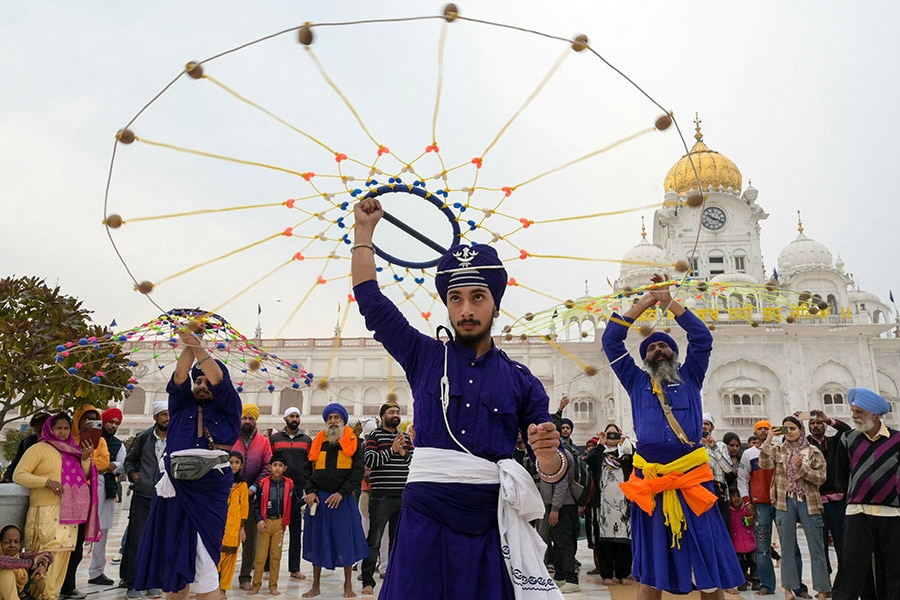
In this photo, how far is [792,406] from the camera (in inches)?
1526

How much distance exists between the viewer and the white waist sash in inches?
101

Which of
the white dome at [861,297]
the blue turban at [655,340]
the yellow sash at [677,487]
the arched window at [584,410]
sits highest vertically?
the white dome at [861,297]

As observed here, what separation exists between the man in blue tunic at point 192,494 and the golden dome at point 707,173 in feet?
162

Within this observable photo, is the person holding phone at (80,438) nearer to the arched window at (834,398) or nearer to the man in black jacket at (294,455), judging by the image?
the man in black jacket at (294,455)

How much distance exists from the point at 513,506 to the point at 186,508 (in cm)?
304

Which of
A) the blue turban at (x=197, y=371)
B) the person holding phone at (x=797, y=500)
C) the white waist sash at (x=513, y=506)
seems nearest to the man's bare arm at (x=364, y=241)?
the white waist sash at (x=513, y=506)

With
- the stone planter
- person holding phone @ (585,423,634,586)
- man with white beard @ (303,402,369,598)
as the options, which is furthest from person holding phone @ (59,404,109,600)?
person holding phone @ (585,423,634,586)

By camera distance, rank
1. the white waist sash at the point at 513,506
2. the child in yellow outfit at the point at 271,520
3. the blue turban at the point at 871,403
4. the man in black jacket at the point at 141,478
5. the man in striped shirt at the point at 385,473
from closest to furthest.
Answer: the white waist sash at the point at 513,506 < the blue turban at the point at 871,403 < the man in black jacket at the point at 141,478 < the child in yellow outfit at the point at 271,520 < the man in striped shirt at the point at 385,473

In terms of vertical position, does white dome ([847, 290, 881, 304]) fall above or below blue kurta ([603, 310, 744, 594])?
above

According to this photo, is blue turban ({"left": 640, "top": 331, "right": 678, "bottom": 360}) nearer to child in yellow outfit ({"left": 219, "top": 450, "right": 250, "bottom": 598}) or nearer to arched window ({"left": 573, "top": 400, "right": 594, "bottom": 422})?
child in yellow outfit ({"left": 219, "top": 450, "right": 250, "bottom": 598})

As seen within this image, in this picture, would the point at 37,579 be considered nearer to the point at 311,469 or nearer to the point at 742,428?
the point at 311,469

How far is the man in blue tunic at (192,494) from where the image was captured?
4.64 meters

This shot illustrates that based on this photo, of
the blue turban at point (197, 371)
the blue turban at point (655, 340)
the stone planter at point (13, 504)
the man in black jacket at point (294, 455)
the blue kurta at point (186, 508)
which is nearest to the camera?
the blue kurta at point (186, 508)

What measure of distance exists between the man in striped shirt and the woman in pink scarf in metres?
3.00
